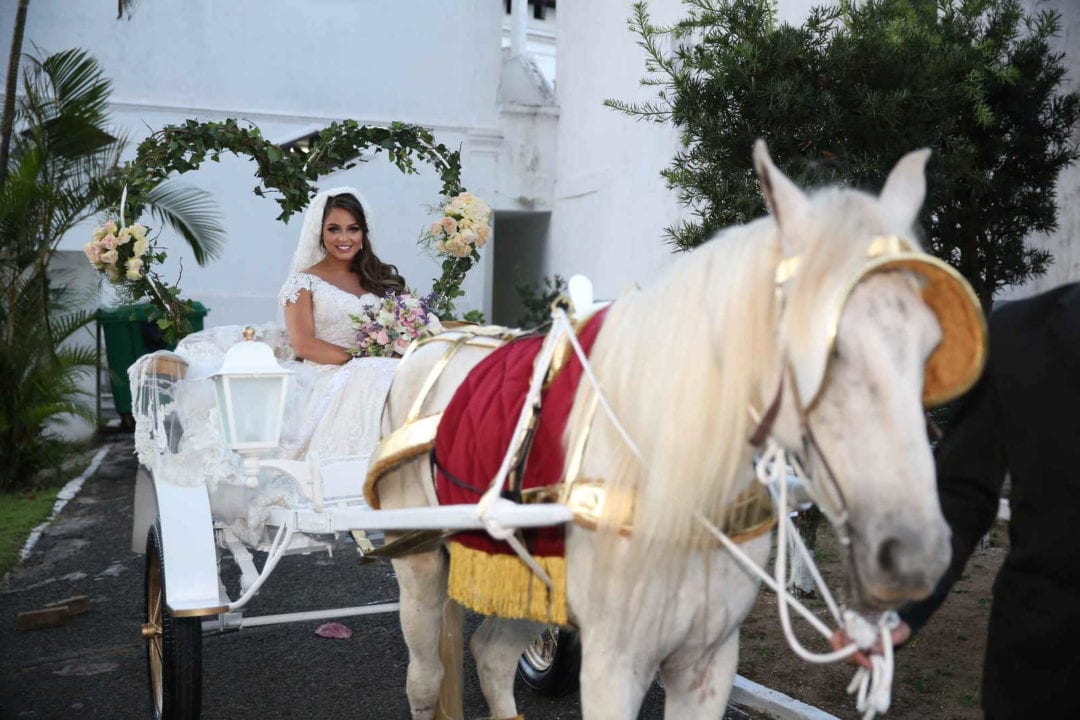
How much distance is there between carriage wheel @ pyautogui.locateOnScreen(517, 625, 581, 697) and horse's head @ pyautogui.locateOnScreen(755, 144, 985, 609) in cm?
262

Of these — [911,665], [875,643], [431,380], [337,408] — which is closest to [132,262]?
[337,408]

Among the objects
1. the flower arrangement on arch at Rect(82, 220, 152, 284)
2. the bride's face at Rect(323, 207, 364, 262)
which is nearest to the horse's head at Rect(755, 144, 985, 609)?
the bride's face at Rect(323, 207, 364, 262)

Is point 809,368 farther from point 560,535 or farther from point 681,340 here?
point 560,535

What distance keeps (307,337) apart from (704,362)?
2659 millimetres

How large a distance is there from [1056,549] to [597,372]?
102cm

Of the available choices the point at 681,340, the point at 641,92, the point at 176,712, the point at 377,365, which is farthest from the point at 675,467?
the point at 641,92

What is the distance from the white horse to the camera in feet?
5.47

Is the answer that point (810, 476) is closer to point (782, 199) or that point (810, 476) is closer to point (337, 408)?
point (782, 199)

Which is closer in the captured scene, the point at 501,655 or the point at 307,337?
the point at 501,655

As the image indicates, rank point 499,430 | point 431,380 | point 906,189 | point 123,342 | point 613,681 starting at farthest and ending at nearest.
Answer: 1. point 123,342
2. point 431,380
3. point 499,430
4. point 613,681
5. point 906,189

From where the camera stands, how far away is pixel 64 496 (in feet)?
29.7

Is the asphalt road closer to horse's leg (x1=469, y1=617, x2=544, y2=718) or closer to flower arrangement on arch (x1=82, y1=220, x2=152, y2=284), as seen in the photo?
horse's leg (x1=469, y1=617, x2=544, y2=718)

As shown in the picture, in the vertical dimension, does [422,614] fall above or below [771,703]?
above

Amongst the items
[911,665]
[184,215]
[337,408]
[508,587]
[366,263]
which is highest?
[184,215]
